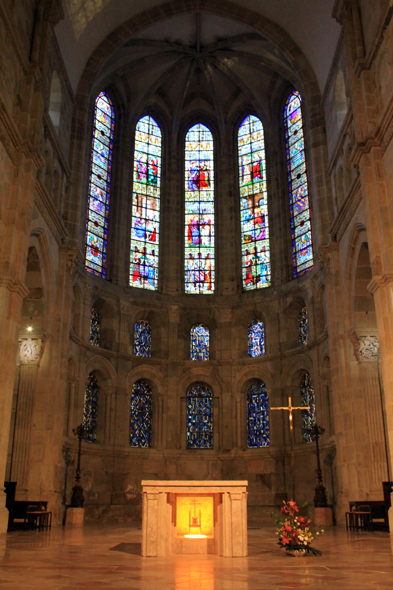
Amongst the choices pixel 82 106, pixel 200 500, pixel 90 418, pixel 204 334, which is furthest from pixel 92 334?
pixel 200 500

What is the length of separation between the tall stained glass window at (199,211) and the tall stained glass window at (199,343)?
1.88 m

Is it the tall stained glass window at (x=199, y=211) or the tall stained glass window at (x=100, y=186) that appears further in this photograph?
the tall stained glass window at (x=199, y=211)

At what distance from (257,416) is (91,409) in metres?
7.06

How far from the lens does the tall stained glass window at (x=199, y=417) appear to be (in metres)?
25.0

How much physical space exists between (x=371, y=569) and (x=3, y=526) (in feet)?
30.9

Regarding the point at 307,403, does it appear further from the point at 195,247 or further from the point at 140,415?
the point at 195,247

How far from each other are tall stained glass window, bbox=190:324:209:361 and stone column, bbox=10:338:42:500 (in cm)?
891

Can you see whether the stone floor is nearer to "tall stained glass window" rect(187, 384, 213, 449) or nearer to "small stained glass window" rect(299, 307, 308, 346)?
"small stained glass window" rect(299, 307, 308, 346)

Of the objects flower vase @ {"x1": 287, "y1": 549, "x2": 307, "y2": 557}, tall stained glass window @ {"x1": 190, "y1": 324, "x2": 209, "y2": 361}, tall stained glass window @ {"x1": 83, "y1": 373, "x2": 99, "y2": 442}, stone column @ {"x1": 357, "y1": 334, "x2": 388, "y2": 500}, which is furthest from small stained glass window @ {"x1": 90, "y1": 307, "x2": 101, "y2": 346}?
flower vase @ {"x1": 287, "y1": 549, "x2": 307, "y2": 557}

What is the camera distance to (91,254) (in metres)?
25.5

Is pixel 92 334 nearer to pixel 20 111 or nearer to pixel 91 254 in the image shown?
pixel 91 254

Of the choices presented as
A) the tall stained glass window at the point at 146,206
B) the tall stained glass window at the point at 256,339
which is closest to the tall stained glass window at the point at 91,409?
the tall stained glass window at the point at 146,206

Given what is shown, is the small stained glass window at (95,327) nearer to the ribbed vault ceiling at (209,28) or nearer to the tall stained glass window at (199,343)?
the tall stained glass window at (199,343)

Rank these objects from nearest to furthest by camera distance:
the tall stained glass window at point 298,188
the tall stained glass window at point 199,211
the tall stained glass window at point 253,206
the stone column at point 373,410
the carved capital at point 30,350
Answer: the stone column at point 373,410, the carved capital at point 30,350, the tall stained glass window at point 298,188, the tall stained glass window at point 253,206, the tall stained glass window at point 199,211
